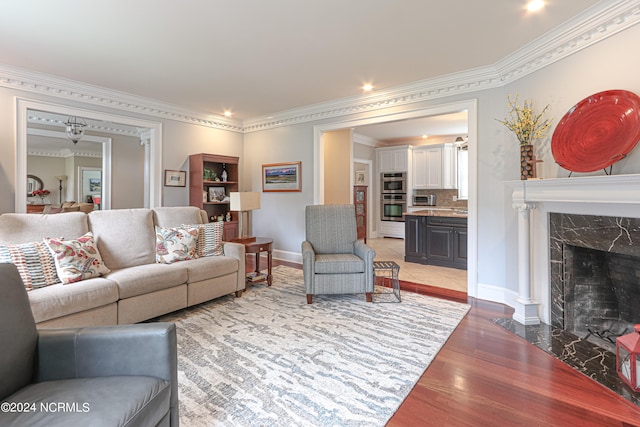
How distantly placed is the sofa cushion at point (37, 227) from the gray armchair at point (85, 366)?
1.65 meters

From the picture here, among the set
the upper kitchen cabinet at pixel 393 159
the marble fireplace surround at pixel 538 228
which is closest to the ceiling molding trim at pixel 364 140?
the upper kitchen cabinet at pixel 393 159

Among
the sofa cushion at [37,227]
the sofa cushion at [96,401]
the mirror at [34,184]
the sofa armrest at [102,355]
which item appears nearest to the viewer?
the sofa cushion at [96,401]

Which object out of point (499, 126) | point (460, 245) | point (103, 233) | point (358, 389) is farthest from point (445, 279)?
point (103, 233)

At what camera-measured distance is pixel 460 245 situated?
187 inches

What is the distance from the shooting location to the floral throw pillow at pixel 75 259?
2.42 meters

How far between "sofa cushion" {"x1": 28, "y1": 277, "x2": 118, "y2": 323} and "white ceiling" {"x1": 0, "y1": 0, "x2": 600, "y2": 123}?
2.14 meters

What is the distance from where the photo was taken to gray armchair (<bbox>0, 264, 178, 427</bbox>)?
3.59 ft

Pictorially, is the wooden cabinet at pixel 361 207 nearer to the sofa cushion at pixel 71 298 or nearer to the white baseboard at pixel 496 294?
the white baseboard at pixel 496 294

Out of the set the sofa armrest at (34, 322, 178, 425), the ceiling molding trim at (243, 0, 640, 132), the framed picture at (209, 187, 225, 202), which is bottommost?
the sofa armrest at (34, 322, 178, 425)

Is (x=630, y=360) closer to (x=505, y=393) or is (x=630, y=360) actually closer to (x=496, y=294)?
(x=505, y=393)

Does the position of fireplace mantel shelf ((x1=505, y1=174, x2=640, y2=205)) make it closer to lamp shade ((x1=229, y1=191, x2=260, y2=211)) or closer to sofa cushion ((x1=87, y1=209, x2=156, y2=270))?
lamp shade ((x1=229, y1=191, x2=260, y2=211))

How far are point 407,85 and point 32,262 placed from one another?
423cm

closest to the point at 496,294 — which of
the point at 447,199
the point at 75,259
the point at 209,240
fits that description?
the point at 209,240

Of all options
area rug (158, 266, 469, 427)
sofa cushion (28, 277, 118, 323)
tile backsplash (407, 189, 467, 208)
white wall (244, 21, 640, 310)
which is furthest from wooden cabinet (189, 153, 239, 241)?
tile backsplash (407, 189, 467, 208)
